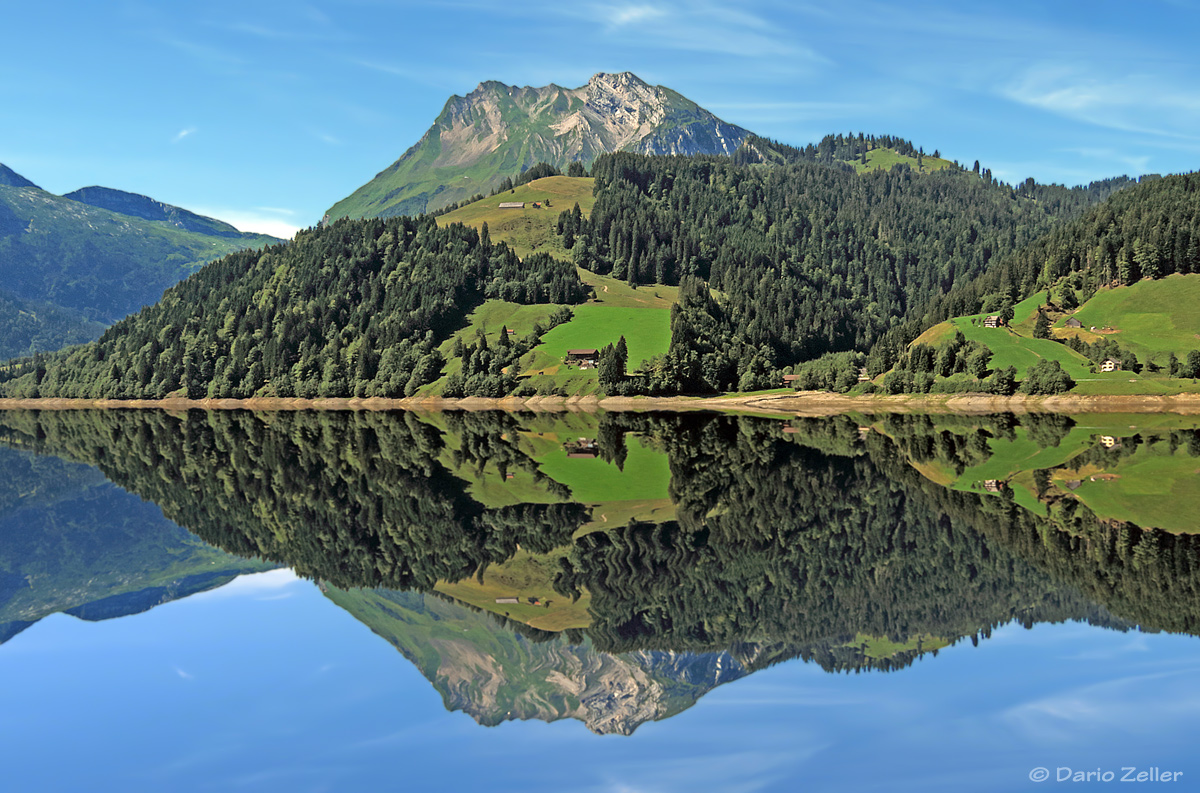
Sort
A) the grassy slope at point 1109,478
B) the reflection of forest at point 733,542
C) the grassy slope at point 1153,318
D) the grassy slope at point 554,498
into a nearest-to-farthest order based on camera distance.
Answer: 1. the reflection of forest at point 733,542
2. the grassy slope at point 554,498
3. the grassy slope at point 1109,478
4. the grassy slope at point 1153,318

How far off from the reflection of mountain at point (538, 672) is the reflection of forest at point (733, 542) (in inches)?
36.0

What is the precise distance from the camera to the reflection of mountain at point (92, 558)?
33656mm

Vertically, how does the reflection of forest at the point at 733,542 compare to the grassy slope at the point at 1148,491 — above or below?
below

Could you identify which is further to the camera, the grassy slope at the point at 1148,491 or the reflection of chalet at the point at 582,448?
the reflection of chalet at the point at 582,448

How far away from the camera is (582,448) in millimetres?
88188

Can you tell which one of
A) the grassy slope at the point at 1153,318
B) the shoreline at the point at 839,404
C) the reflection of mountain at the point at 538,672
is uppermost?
the grassy slope at the point at 1153,318

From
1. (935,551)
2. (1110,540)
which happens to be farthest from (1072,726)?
(1110,540)

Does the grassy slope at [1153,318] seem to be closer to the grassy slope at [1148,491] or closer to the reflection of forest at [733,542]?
the reflection of forest at [733,542]

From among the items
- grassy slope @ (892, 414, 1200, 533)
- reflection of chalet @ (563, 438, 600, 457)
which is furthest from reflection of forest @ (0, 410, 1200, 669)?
reflection of chalet @ (563, 438, 600, 457)

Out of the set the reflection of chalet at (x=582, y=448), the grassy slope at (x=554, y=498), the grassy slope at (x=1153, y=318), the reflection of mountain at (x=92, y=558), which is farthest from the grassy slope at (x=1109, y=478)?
the grassy slope at (x=1153, y=318)

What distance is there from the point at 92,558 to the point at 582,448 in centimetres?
5175

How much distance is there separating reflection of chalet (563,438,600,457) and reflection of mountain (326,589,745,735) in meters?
51.9

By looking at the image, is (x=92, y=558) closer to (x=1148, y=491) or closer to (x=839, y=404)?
(x=1148, y=491)

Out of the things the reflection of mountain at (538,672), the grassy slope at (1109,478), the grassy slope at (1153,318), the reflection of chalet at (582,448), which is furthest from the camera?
the grassy slope at (1153,318)
